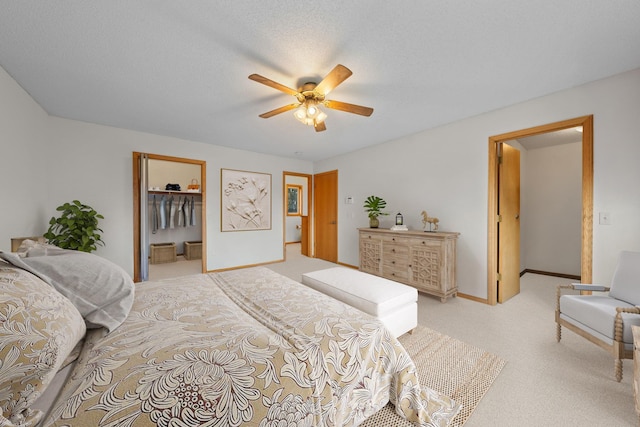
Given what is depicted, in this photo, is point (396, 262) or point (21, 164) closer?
point (21, 164)

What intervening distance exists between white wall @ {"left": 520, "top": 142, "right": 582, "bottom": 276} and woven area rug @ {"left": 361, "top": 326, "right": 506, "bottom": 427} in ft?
12.6

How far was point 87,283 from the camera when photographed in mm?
1187

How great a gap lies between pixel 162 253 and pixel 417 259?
555 centimetres

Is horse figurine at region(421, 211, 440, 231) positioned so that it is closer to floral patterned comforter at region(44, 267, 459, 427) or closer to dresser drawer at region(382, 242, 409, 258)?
dresser drawer at region(382, 242, 409, 258)

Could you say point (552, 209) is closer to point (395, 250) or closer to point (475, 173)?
point (475, 173)

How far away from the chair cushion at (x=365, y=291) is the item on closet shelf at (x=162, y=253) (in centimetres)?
461

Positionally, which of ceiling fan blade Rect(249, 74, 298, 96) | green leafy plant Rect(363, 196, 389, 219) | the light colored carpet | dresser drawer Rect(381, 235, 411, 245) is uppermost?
ceiling fan blade Rect(249, 74, 298, 96)

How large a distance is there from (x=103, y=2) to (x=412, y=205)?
158 inches

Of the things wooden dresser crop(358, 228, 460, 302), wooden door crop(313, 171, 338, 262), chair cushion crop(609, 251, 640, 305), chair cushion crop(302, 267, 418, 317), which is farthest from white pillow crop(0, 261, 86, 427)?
wooden door crop(313, 171, 338, 262)

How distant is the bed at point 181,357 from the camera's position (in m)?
0.73

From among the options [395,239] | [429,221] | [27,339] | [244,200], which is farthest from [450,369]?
[244,200]

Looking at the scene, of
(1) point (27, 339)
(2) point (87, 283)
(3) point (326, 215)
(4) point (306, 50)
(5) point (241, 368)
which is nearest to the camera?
(1) point (27, 339)

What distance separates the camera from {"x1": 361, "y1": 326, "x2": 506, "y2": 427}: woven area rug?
1386 millimetres

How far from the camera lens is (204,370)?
0.87m
